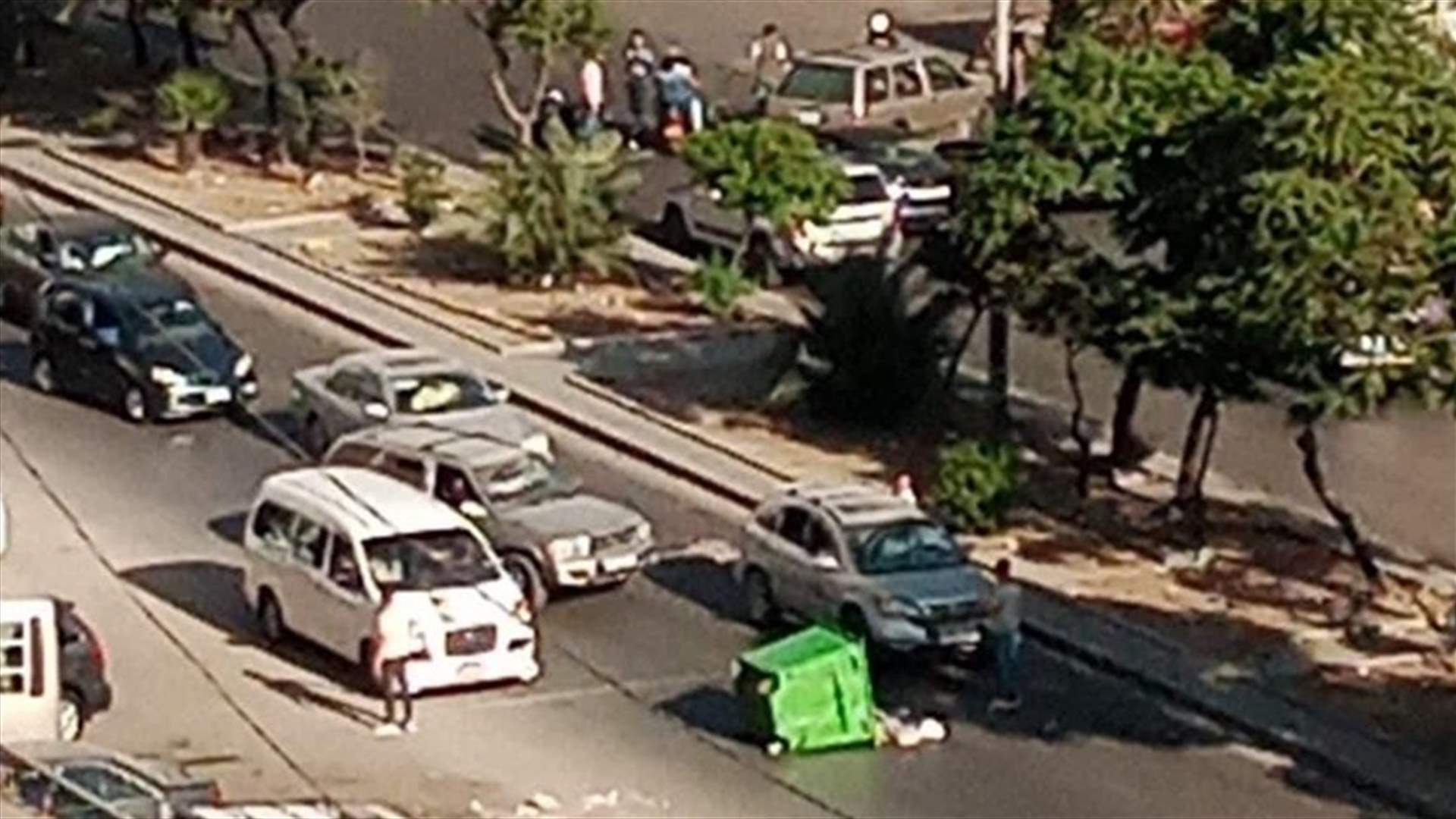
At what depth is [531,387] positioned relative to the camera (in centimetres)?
4947

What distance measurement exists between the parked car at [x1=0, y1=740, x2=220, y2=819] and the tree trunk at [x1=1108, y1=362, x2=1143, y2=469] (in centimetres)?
1322

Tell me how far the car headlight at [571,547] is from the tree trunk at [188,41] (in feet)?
69.6

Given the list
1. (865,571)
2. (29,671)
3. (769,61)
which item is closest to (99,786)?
(29,671)

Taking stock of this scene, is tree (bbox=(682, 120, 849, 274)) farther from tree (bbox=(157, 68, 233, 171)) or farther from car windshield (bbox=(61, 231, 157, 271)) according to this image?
tree (bbox=(157, 68, 233, 171))

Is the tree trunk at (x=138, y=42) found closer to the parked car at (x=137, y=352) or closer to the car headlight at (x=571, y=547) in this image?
the parked car at (x=137, y=352)

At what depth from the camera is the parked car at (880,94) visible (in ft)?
199

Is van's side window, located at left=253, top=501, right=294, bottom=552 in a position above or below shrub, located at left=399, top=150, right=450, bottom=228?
above

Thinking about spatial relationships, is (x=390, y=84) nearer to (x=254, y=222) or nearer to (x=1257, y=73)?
(x=254, y=222)

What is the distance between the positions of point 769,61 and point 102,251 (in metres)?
15.2

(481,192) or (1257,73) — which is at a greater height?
(1257,73)

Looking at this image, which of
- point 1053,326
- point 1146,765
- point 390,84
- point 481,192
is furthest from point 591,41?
point 1146,765

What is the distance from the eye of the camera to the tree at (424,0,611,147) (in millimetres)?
56281

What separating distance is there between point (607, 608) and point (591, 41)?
686 inches

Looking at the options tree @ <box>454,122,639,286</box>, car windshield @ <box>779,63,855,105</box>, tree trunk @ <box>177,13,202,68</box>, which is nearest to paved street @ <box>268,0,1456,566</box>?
car windshield @ <box>779,63,855,105</box>
